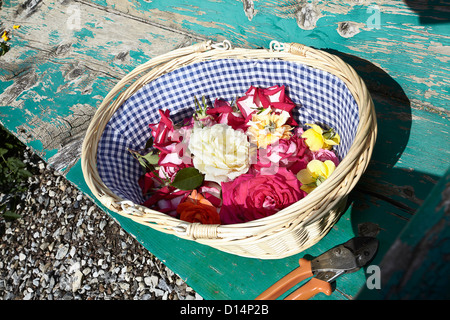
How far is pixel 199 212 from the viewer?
3.39ft

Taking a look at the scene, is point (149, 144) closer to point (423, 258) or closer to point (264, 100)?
point (264, 100)

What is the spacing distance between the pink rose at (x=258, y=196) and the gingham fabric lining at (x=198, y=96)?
0.74 feet

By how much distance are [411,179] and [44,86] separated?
5.82ft

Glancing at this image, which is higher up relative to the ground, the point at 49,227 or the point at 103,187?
the point at 103,187

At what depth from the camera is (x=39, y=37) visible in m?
2.11

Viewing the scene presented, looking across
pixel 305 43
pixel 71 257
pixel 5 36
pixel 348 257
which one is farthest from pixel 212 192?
pixel 5 36

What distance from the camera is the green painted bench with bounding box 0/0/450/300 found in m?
1.10

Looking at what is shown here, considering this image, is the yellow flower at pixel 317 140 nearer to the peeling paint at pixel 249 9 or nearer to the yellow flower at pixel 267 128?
the yellow flower at pixel 267 128

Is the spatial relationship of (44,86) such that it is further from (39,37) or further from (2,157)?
(2,157)

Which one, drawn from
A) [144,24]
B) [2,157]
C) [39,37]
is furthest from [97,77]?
[2,157]

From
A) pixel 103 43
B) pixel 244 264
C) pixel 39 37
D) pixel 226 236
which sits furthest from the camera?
pixel 39 37

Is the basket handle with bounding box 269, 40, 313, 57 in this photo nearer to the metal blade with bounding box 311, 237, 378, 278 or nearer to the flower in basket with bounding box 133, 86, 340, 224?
the flower in basket with bounding box 133, 86, 340, 224

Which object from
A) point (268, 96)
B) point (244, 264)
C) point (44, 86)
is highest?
point (268, 96)

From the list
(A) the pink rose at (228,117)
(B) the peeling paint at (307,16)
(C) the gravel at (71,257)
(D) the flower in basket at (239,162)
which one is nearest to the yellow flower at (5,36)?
(C) the gravel at (71,257)
